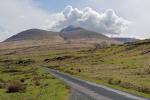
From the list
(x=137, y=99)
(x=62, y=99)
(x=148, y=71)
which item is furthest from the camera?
(x=148, y=71)

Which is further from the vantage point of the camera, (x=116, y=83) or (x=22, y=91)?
(x=116, y=83)

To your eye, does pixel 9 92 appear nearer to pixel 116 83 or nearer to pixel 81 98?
pixel 81 98

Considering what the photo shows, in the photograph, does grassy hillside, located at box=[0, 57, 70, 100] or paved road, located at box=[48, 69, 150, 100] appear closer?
paved road, located at box=[48, 69, 150, 100]

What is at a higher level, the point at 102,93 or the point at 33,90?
the point at 102,93

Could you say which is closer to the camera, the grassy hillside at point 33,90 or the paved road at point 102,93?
the paved road at point 102,93

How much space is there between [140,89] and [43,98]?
15.6 meters

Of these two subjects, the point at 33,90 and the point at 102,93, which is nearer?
the point at 102,93

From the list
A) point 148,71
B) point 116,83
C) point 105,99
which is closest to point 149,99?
point 105,99

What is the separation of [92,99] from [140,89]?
1321 centimetres

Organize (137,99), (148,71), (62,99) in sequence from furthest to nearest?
(148,71), (62,99), (137,99)

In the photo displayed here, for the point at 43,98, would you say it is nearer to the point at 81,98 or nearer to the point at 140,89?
the point at 81,98

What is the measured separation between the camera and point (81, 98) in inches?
1559

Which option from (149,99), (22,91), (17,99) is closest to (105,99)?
(149,99)

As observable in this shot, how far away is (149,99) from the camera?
3778 cm
